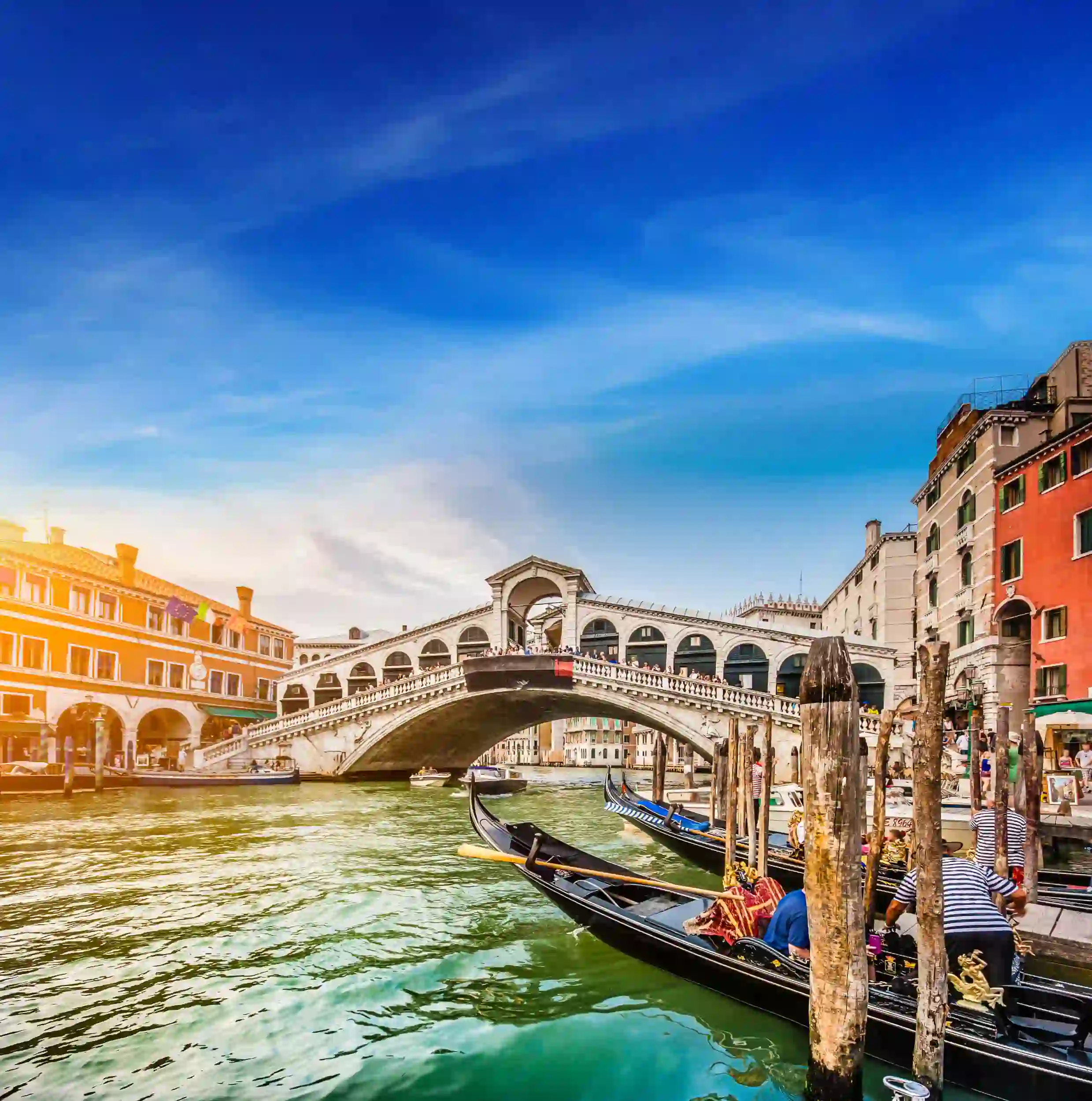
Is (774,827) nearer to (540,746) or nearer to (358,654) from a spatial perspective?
(358,654)

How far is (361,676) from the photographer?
28.4 m

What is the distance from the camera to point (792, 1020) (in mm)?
4781

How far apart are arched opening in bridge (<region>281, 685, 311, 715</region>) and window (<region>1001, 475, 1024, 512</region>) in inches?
859

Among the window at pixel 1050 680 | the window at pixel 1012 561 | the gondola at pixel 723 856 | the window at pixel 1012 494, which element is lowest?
the gondola at pixel 723 856

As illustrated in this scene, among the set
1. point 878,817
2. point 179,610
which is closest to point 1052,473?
point 878,817

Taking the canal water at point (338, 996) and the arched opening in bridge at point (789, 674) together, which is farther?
the arched opening in bridge at point (789, 674)

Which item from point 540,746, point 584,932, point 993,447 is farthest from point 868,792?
point 540,746

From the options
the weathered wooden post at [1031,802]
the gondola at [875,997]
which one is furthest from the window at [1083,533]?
the gondola at [875,997]

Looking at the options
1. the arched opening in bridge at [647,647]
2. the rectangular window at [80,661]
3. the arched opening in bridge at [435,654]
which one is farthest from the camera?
the arched opening in bridge at [435,654]

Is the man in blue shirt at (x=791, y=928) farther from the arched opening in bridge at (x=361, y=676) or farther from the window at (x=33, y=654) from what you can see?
the arched opening in bridge at (x=361, y=676)

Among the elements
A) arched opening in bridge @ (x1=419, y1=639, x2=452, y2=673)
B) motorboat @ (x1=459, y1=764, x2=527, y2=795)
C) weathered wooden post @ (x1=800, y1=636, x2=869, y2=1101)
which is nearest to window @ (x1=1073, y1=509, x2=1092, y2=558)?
weathered wooden post @ (x1=800, y1=636, x2=869, y2=1101)

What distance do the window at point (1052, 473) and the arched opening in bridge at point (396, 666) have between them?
760 inches

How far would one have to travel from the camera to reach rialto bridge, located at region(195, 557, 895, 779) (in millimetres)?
19547

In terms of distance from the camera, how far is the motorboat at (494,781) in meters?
22.4
